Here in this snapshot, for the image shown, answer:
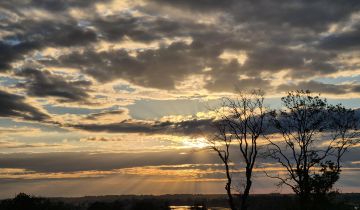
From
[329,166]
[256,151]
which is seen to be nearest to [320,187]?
[329,166]

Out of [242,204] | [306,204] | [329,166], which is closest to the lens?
[242,204]

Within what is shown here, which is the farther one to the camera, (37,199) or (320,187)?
(37,199)

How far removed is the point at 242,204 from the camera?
44125 mm

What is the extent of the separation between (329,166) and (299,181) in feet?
21.1

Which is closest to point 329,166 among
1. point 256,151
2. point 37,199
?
point 256,151

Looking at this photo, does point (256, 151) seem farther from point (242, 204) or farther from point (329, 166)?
point (329, 166)

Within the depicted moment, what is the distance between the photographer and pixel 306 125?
171 feet

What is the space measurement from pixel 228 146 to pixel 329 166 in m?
16.7

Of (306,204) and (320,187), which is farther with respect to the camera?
(320,187)

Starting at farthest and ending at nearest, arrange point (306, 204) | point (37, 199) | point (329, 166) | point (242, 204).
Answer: point (37, 199) → point (329, 166) → point (306, 204) → point (242, 204)

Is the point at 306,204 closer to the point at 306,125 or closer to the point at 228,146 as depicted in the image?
the point at 306,125

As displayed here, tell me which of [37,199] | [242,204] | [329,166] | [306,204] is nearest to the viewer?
[242,204]

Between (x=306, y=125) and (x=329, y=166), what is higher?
(x=306, y=125)

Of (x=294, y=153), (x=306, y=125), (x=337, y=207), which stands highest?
(x=306, y=125)
